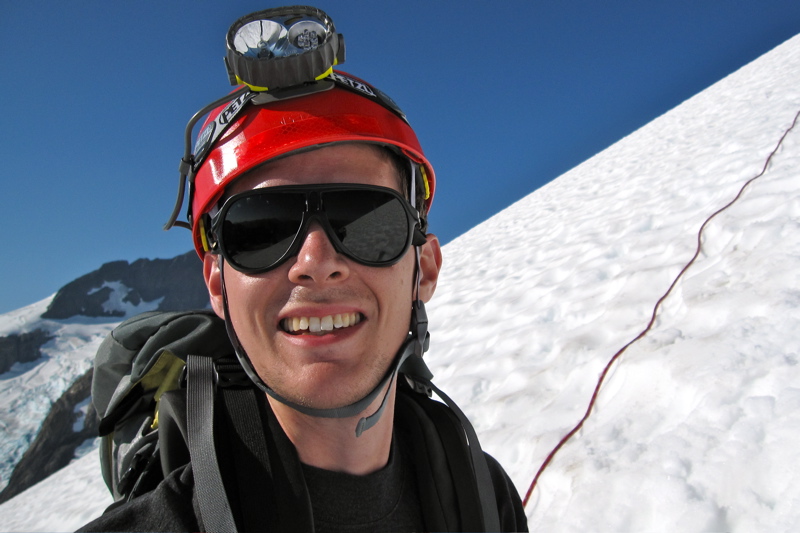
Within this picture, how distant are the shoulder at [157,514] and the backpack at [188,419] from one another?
0.06 metres

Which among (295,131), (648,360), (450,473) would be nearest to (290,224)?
(295,131)

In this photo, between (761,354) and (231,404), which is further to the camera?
(761,354)

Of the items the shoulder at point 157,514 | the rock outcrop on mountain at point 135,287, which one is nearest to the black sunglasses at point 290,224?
the shoulder at point 157,514

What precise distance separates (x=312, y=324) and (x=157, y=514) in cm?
56

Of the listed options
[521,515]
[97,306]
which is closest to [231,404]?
[521,515]

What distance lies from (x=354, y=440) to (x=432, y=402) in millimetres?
474

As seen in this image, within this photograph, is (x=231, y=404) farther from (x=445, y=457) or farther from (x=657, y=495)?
(x=657, y=495)

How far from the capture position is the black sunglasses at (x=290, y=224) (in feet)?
4.33

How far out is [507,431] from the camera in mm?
2576

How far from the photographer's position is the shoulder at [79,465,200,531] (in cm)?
99

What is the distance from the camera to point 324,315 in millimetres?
1280

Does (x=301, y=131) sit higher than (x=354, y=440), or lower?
higher

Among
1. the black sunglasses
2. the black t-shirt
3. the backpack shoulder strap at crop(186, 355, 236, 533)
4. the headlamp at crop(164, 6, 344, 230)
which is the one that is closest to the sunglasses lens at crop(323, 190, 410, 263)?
the black sunglasses

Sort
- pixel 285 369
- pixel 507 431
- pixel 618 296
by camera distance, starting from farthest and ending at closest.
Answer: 1. pixel 618 296
2. pixel 507 431
3. pixel 285 369
